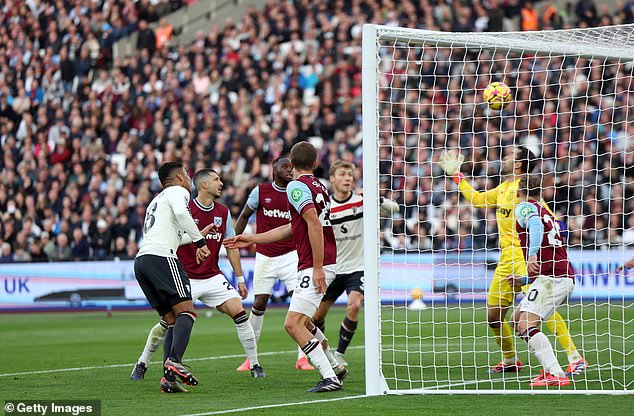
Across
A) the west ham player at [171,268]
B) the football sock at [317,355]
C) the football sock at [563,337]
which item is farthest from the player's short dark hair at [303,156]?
the football sock at [563,337]

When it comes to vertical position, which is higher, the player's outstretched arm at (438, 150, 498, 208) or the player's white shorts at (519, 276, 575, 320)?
the player's outstretched arm at (438, 150, 498, 208)

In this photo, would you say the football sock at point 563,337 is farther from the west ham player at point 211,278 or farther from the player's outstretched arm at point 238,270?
the player's outstretched arm at point 238,270

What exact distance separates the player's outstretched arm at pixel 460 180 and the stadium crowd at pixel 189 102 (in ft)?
31.1

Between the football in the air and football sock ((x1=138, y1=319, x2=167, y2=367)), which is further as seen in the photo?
football sock ((x1=138, y1=319, x2=167, y2=367))

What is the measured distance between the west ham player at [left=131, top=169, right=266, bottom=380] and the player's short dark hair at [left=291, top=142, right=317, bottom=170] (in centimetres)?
168

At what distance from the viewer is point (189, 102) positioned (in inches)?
→ 1090

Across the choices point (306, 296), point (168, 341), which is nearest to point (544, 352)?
point (306, 296)

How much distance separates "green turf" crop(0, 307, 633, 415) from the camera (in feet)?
27.3

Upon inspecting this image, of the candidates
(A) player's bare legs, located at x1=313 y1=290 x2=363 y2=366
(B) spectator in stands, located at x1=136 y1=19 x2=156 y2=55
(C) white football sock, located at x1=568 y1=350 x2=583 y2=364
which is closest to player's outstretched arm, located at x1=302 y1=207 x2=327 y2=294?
(A) player's bare legs, located at x1=313 y1=290 x2=363 y2=366

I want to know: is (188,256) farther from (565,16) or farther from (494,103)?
(565,16)

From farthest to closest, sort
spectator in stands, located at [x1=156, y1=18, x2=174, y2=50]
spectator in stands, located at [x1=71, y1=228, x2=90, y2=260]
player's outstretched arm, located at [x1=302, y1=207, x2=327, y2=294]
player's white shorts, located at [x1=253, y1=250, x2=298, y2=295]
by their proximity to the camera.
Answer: spectator in stands, located at [x1=156, y1=18, x2=174, y2=50] → spectator in stands, located at [x1=71, y1=228, x2=90, y2=260] → player's white shorts, located at [x1=253, y1=250, x2=298, y2=295] → player's outstretched arm, located at [x1=302, y1=207, x2=327, y2=294]

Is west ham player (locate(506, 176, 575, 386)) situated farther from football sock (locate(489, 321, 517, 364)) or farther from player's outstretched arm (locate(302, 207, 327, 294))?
player's outstretched arm (locate(302, 207, 327, 294))

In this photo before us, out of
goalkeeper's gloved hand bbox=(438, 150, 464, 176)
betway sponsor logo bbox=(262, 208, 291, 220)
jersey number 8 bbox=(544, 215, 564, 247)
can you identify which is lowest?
jersey number 8 bbox=(544, 215, 564, 247)

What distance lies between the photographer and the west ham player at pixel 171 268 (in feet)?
31.6
